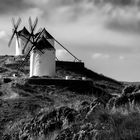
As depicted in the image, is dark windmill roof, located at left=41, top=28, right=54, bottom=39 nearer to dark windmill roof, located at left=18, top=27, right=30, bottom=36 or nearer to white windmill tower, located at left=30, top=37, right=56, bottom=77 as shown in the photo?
dark windmill roof, located at left=18, top=27, right=30, bottom=36

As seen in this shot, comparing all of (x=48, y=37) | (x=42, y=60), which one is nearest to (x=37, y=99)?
(x=42, y=60)

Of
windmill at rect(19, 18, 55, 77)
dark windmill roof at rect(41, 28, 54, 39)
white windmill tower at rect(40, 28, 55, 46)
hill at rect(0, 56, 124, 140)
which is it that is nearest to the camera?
hill at rect(0, 56, 124, 140)

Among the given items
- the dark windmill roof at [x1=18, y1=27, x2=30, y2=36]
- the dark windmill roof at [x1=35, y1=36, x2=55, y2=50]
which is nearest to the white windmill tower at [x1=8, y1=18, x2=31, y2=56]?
the dark windmill roof at [x1=18, y1=27, x2=30, y2=36]

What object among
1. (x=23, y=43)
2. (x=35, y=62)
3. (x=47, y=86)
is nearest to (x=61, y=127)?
(x=47, y=86)

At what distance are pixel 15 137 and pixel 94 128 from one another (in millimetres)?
2950

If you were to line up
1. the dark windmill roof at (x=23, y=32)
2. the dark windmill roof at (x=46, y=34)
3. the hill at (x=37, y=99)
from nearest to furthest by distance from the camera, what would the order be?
the hill at (x=37, y=99) < the dark windmill roof at (x=46, y=34) < the dark windmill roof at (x=23, y=32)

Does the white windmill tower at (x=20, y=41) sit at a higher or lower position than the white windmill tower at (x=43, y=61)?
higher

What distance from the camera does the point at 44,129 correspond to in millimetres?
10430

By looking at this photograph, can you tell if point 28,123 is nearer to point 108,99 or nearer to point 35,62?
point 108,99

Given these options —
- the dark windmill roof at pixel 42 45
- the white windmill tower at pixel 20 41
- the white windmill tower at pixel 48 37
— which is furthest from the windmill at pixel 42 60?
the white windmill tower at pixel 20 41

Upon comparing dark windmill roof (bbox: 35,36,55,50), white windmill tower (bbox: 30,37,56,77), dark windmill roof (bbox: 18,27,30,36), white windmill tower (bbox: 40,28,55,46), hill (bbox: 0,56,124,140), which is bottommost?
hill (bbox: 0,56,124,140)

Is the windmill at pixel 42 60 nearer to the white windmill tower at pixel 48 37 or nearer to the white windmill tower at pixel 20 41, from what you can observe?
the white windmill tower at pixel 48 37

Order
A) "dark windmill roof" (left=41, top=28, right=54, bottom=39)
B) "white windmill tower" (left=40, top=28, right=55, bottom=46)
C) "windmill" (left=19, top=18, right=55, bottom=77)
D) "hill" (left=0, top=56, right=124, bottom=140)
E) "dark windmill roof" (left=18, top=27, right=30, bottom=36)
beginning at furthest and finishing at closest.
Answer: "dark windmill roof" (left=18, top=27, right=30, bottom=36) → "dark windmill roof" (left=41, top=28, right=54, bottom=39) → "white windmill tower" (left=40, top=28, right=55, bottom=46) → "windmill" (left=19, top=18, right=55, bottom=77) → "hill" (left=0, top=56, right=124, bottom=140)

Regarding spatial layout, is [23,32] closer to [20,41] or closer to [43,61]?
[20,41]
